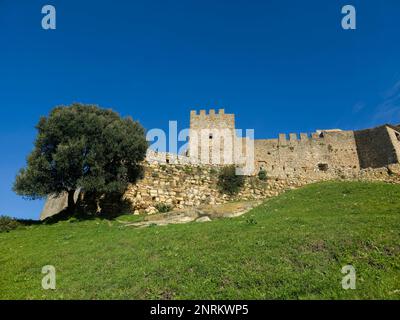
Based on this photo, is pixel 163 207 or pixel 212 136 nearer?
pixel 163 207

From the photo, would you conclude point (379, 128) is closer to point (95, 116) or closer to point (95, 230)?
point (95, 116)

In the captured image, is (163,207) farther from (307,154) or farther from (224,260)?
(307,154)

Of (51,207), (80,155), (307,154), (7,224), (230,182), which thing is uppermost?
(307,154)

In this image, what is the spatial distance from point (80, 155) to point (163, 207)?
6.75 meters

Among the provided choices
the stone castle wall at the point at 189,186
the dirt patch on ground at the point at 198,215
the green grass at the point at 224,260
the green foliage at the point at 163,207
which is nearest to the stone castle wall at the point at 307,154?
the stone castle wall at the point at 189,186

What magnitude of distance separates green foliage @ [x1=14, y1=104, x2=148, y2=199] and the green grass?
19.7 ft

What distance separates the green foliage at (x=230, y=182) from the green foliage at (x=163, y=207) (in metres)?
5.29

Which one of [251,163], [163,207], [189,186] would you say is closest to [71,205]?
[163,207]

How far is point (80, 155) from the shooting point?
72.1 feet

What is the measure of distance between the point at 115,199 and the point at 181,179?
5.54 m

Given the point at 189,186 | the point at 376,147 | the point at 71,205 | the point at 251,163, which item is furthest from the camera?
the point at 251,163

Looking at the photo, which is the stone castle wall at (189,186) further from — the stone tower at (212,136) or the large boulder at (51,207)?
the large boulder at (51,207)
